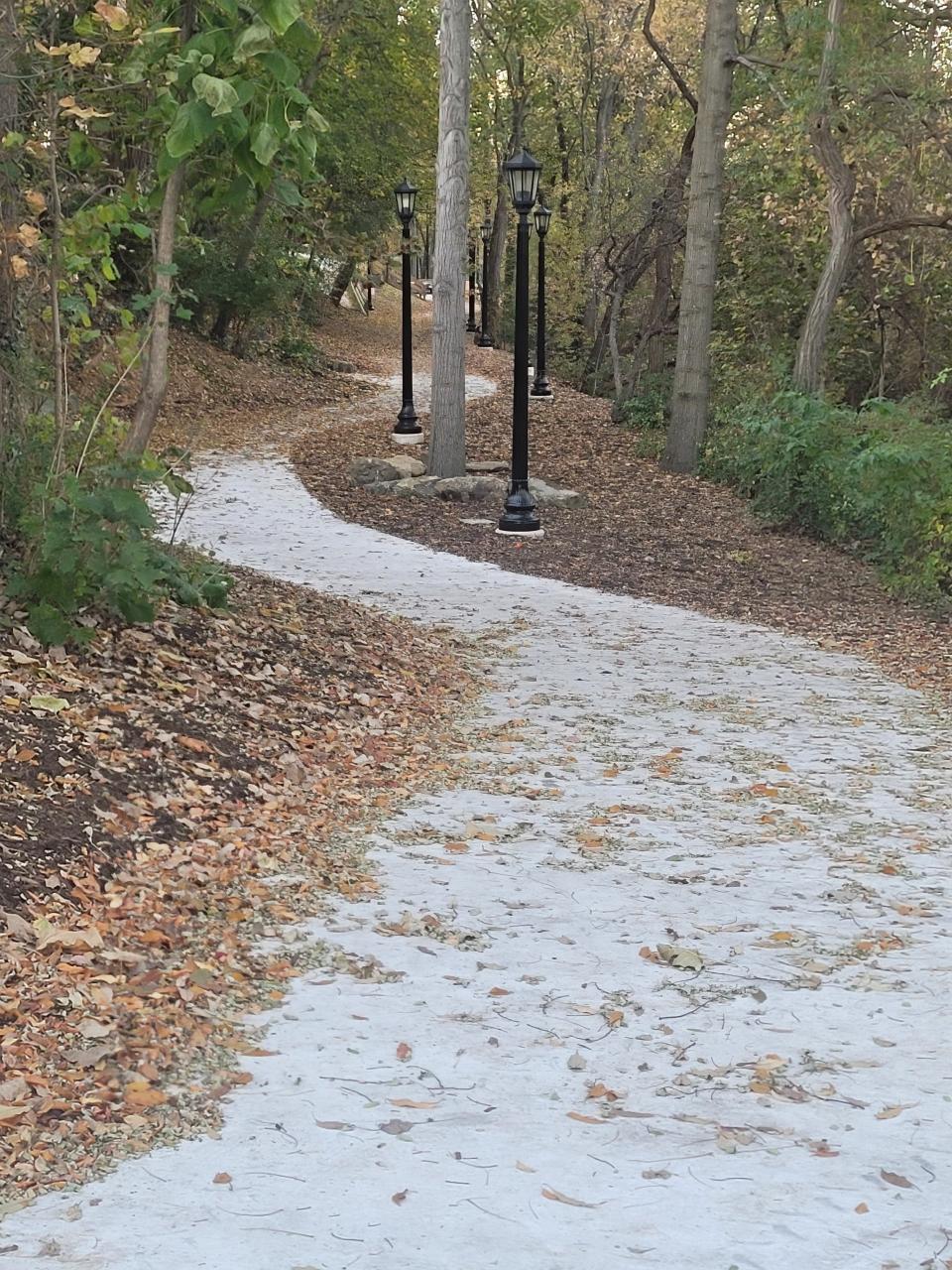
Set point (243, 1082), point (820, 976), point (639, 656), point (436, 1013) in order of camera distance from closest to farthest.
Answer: point (243, 1082) → point (436, 1013) → point (820, 976) → point (639, 656)

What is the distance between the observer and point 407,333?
18125 mm

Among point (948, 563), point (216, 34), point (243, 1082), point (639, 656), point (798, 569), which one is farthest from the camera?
point (798, 569)

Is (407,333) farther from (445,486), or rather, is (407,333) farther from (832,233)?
(832,233)

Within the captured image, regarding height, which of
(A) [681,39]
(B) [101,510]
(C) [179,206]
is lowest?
(B) [101,510]

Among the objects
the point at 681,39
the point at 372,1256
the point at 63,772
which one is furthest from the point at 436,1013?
the point at 681,39

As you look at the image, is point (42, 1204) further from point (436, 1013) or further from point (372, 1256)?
point (436, 1013)

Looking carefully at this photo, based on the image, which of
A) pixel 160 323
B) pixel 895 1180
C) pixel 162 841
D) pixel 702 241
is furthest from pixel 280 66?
pixel 702 241

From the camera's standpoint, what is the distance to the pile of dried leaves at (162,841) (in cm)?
340

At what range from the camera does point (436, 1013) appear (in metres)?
3.98

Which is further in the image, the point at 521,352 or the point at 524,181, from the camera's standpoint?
the point at 521,352

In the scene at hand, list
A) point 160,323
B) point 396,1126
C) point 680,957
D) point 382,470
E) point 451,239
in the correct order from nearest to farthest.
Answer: point 396,1126, point 680,957, point 160,323, point 451,239, point 382,470

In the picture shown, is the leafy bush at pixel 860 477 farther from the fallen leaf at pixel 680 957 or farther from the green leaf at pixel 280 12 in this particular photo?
the green leaf at pixel 280 12

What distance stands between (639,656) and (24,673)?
4609 millimetres

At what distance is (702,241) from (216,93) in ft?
41.3
